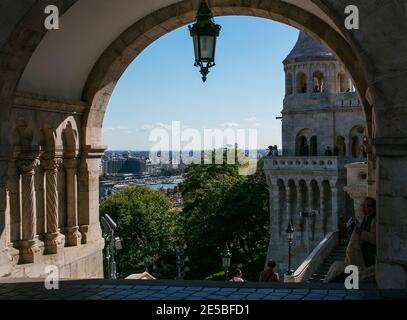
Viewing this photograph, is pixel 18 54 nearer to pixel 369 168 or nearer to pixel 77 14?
pixel 77 14

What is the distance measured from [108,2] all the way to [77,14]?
1.43 ft

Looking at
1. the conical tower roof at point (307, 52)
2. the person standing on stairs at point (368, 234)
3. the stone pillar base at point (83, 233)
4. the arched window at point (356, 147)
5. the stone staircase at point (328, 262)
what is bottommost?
the stone staircase at point (328, 262)

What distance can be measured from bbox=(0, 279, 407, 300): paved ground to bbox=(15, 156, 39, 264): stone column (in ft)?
6.51

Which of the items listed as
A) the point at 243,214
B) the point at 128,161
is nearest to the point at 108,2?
the point at 243,214

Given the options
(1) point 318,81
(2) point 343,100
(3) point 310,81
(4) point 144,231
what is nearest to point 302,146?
(2) point 343,100

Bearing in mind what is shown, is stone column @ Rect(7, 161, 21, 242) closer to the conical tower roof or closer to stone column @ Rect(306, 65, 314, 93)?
the conical tower roof

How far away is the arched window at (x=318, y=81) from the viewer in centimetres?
4263

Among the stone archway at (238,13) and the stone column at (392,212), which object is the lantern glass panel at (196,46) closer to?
the stone archway at (238,13)

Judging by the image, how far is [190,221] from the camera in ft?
143

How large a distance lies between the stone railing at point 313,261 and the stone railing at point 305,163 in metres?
22.1

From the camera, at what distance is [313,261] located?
16047 mm

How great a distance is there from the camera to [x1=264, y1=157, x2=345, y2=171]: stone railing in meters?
39.4

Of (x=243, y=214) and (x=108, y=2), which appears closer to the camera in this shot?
(x=108, y=2)

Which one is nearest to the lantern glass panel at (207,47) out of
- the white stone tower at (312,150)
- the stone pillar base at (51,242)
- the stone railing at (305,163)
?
the stone pillar base at (51,242)
